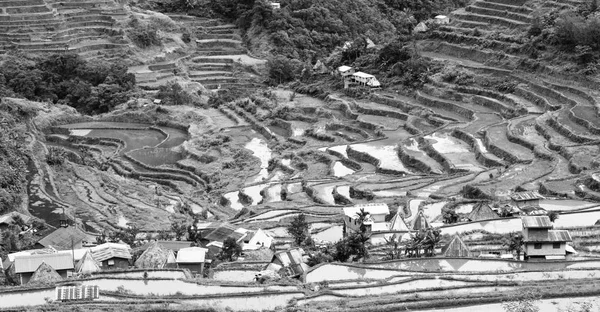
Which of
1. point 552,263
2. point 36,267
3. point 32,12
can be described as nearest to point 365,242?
point 552,263

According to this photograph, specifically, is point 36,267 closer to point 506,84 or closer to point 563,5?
point 506,84

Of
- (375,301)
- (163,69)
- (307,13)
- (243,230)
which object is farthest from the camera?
(307,13)

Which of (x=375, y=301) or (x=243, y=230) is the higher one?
(x=375, y=301)

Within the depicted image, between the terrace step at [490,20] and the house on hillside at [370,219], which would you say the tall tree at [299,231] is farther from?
the terrace step at [490,20]

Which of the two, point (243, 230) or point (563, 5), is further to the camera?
point (563, 5)

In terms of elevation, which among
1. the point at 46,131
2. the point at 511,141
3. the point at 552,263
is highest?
the point at 552,263

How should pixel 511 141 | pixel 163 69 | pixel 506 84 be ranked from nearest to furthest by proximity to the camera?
1. pixel 511 141
2. pixel 506 84
3. pixel 163 69

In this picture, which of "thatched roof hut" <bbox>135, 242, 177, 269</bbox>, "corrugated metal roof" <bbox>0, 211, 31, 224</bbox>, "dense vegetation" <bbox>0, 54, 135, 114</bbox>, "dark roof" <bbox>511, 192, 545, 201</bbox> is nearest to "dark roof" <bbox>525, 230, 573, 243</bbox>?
"dark roof" <bbox>511, 192, 545, 201</bbox>
